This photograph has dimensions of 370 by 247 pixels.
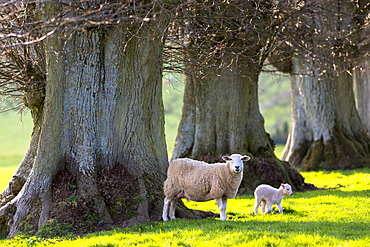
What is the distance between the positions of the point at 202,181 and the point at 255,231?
1.68m

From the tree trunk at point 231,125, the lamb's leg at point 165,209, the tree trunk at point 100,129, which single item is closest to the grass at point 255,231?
the lamb's leg at point 165,209

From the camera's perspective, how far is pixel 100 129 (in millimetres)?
9781

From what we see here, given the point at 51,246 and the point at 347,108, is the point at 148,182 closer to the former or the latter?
the point at 51,246

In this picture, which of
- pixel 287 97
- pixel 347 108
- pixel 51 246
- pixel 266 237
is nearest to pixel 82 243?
pixel 51 246

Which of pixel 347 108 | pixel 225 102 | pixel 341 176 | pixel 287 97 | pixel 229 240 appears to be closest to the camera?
pixel 229 240

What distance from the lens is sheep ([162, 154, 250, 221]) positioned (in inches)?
363

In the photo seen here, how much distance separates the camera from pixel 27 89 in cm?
1084

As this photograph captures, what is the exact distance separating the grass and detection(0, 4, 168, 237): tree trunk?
885 millimetres

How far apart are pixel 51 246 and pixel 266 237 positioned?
10.6ft

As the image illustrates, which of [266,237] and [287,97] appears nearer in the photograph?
[266,237]

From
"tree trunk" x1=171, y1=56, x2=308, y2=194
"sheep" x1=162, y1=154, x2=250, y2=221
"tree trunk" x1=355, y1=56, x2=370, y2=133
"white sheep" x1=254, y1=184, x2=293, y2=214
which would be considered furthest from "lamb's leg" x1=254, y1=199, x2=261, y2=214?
"tree trunk" x1=355, y1=56, x2=370, y2=133

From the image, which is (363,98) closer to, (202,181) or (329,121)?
(329,121)

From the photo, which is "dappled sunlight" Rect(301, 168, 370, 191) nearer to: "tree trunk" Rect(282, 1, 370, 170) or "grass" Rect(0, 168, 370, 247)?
"tree trunk" Rect(282, 1, 370, 170)

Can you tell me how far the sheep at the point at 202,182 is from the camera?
9.21 metres
